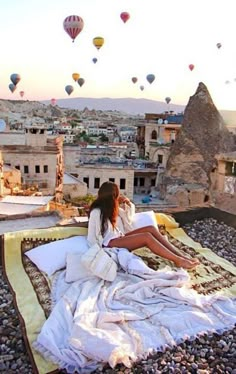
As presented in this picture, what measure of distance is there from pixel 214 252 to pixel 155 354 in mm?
2276

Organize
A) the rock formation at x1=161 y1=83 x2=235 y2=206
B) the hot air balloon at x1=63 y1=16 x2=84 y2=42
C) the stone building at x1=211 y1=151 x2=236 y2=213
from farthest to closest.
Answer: the rock formation at x1=161 y1=83 x2=235 y2=206 < the hot air balloon at x1=63 y1=16 x2=84 y2=42 < the stone building at x1=211 y1=151 x2=236 y2=213

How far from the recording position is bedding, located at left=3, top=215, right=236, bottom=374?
277 centimetres

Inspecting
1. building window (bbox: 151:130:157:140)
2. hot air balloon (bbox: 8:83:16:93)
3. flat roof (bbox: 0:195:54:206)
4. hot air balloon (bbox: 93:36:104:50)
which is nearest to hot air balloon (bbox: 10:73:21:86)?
hot air balloon (bbox: 8:83:16:93)

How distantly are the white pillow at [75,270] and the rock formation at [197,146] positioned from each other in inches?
910

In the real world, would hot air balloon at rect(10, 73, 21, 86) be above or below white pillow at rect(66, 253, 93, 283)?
above

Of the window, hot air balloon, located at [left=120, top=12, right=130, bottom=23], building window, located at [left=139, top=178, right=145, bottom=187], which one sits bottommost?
building window, located at [left=139, top=178, right=145, bottom=187]

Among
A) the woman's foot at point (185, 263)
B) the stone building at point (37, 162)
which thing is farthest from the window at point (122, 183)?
the woman's foot at point (185, 263)

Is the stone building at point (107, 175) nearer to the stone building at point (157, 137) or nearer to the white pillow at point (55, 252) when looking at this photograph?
the stone building at point (157, 137)

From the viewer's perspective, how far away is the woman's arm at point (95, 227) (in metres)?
4.10

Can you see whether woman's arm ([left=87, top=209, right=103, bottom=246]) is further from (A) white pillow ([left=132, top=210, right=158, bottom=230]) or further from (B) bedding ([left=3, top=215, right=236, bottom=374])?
(A) white pillow ([left=132, top=210, right=158, bottom=230])

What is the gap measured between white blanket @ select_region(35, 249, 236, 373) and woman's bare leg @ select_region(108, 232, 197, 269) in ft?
0.56

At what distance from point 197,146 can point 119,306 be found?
93.5 feet

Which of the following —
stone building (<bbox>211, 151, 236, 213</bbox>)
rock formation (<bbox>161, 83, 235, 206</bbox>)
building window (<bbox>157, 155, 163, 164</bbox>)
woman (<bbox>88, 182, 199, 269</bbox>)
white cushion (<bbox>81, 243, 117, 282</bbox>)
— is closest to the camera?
white cushion (<bbox>81, 243, 117, 282</bbox>)

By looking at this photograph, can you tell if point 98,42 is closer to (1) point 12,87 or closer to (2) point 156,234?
(1) point 12,87
